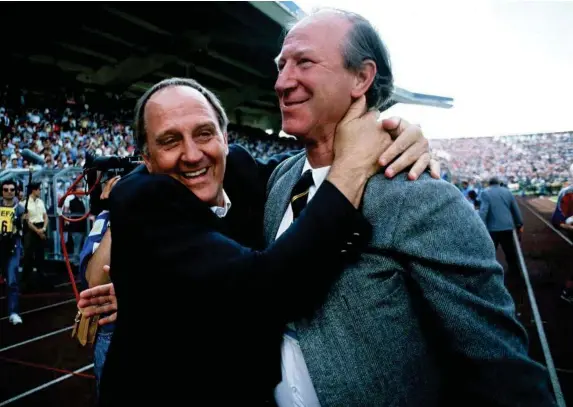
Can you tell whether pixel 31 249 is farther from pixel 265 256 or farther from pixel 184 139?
pixel 265 256

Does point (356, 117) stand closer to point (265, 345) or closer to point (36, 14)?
point (265, 345)

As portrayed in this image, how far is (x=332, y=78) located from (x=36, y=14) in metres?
18.0

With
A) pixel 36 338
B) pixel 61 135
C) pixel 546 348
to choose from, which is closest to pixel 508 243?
pixel 546 348

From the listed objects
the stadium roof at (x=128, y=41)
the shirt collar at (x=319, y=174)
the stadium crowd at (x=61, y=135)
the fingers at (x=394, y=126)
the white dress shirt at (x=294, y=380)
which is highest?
the stadium roof at (x=128, y=41)

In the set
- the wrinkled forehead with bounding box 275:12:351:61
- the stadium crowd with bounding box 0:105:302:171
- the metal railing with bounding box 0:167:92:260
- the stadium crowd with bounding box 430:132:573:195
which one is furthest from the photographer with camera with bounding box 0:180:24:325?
the stadium crowd with bounding box 430:132:573:195

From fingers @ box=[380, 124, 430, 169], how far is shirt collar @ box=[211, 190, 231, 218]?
72 centimetres

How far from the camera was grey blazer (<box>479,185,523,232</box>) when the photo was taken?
7.41m

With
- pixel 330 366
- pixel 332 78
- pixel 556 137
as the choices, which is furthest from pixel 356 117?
pixel 556 137

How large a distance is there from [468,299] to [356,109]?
74 centimetres

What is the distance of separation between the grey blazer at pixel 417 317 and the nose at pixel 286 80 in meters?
0.53

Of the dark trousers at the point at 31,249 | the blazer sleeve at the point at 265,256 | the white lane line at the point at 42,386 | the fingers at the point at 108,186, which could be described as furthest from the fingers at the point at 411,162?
the dark trousers at the point at 31,249

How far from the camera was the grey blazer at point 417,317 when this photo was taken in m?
1.13

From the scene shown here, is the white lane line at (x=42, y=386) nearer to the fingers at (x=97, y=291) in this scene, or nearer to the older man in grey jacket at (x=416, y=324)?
the fingers at (x=97, y=291)

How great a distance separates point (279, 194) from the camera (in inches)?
65.6
